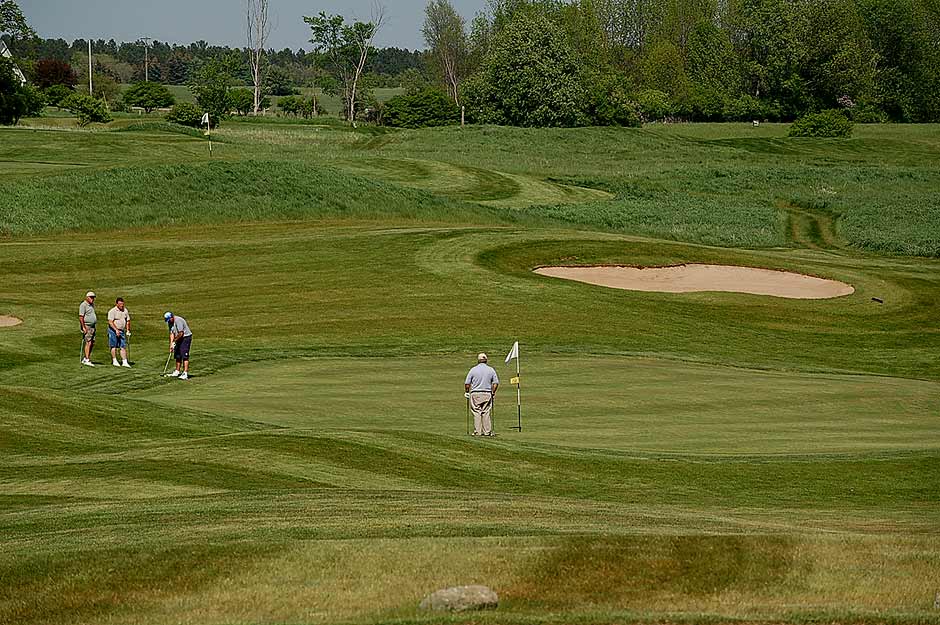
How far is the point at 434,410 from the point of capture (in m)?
25.2

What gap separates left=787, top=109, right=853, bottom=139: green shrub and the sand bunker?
8028 centimetres

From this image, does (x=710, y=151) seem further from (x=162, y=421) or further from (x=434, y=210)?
(x=162, y=421)

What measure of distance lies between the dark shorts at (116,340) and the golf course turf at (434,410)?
948mm

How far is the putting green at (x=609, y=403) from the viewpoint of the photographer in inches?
875

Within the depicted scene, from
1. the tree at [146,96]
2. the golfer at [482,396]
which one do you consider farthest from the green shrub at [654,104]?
the golfer at [482,396]

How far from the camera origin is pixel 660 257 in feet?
164

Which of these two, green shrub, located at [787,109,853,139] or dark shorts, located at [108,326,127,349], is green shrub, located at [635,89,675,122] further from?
dark shorts, located at [108,326,127,349]

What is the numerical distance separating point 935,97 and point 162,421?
6034 inches

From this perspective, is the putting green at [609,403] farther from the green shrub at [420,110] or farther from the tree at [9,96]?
the green shrub at [420,110]

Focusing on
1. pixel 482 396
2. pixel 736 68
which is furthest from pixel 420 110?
pixel 482 396

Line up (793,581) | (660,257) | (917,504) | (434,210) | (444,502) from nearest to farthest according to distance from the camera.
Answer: (793,581) → (444,502) → (917,504) → (660,257) → (434,210)

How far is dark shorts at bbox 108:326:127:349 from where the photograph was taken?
3147cm

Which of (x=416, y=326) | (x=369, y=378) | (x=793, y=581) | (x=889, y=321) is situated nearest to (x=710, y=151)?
(x=889, y=321)

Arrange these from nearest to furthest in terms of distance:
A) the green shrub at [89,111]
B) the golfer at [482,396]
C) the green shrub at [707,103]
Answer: the golfer at [482,396]
the green shrub at [89,111]
the green shrub at [707,103]
